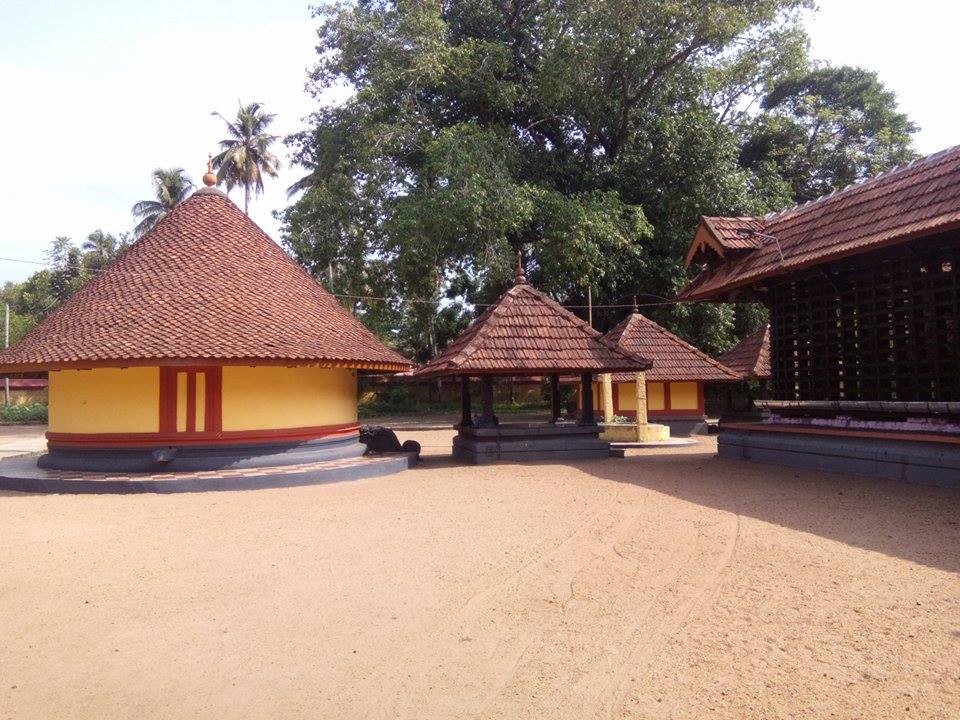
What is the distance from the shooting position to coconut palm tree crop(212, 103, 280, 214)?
132 ft

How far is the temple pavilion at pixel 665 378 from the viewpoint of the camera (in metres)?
20.2

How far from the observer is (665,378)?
65.8 ft

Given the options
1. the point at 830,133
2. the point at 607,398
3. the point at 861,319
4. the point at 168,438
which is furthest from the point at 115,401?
the point at 830,133

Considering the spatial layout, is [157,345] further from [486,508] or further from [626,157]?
[626,157]

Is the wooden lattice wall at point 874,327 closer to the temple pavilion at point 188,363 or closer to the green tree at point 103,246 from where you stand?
the temple pavilion at point 188,363

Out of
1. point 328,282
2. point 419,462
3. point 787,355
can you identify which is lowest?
point 419,462

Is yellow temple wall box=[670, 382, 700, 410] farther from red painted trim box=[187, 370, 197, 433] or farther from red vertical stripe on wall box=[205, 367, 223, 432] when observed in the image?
red painted trim box=[187, 370, 197, 433]

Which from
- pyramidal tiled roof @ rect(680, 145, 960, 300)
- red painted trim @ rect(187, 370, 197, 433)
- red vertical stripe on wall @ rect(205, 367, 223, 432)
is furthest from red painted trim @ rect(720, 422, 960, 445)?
red painted trim @ rect(187, 370, 197, 433)

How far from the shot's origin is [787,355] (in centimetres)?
1181

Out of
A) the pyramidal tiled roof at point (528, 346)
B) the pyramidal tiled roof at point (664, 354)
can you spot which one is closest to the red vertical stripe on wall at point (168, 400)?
the pyramidal tiled roof at point (528, 346)

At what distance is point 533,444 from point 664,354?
28.7ft

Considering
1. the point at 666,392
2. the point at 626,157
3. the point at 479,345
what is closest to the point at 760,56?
the point at 626,157

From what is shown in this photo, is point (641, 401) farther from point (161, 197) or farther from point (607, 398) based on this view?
point (161, 197)

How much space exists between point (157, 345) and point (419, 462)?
5419mm
